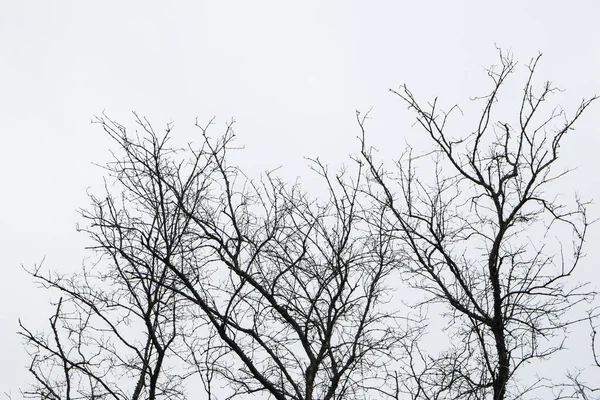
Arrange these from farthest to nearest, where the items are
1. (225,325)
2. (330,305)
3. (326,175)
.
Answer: (326,175) → (330,305) → (225,325)

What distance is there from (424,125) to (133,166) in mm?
3548

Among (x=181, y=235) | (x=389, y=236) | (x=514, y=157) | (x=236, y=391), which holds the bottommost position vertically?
(x=236, y=391)

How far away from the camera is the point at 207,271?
25.7 feet

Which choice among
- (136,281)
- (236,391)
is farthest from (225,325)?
(136,281)

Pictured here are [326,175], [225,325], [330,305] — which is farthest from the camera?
[326,175]

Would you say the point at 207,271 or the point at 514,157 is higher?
the point at 514,157

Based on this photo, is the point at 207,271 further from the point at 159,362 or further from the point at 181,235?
the point at 159,362

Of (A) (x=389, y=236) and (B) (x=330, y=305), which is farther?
(A) (x=389, y=236)

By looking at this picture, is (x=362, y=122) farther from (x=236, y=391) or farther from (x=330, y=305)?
(x=236, y=391)

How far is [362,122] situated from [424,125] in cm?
80

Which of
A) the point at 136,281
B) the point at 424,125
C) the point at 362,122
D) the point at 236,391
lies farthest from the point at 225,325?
the point at 424,125

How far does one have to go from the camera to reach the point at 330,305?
7.75 metres

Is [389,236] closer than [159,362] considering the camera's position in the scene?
No

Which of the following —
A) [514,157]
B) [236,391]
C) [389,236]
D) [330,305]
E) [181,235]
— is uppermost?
[514,157]
